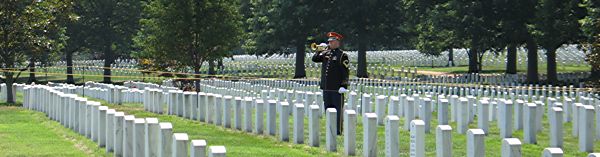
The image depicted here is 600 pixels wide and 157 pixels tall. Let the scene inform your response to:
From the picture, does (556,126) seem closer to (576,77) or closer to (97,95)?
(97,95)

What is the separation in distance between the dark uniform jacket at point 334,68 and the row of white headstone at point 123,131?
303 cm

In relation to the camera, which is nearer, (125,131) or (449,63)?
(125,131)

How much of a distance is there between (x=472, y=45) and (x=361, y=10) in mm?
9195

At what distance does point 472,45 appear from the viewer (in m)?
53.8

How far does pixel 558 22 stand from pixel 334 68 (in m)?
29.4

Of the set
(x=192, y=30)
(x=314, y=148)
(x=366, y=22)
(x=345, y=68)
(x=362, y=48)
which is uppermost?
(x=366, y=22)

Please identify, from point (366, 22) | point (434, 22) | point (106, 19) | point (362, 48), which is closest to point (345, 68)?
point (434, 22)

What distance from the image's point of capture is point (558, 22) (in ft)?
148

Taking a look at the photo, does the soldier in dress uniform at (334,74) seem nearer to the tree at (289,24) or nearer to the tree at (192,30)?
the tree at (192,30)

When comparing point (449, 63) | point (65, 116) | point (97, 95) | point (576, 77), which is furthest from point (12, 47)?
point (449, 63)

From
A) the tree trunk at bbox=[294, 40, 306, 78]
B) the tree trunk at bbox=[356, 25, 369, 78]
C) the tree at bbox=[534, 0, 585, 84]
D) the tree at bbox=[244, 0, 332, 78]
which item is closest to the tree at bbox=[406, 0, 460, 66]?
the tree trunk at bbox=[356, 25, 369, 78]

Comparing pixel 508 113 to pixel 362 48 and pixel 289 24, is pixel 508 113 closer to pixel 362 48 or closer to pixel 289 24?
pixel 362 48

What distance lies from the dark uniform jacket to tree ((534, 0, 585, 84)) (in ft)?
94.6

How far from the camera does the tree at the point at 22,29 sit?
1357 inches
